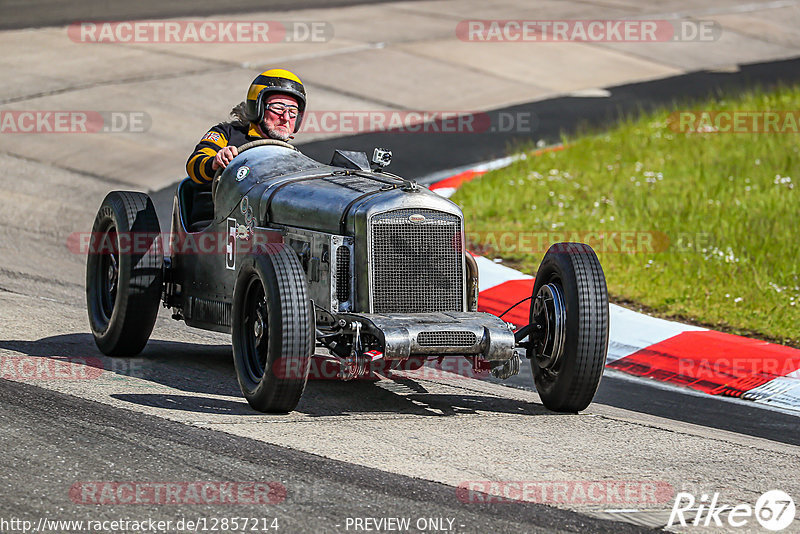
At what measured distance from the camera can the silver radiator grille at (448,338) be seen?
6055mm

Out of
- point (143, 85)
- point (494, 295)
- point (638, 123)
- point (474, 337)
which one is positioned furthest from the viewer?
point (143, 85)

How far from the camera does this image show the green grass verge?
361 inches

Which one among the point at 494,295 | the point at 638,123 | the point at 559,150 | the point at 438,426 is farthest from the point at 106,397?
the point at 638,123

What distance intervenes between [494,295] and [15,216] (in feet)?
16.1

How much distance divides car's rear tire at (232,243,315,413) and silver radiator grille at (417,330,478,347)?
55 centimetres

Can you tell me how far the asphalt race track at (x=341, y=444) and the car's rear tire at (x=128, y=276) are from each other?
0.15m

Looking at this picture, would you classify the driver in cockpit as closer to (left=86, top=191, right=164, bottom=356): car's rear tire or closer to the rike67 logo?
(left=86, top=191, right=164, bottom=356): car's rear tire

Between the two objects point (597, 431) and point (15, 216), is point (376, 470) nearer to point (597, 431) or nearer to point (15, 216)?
point (597, 431)

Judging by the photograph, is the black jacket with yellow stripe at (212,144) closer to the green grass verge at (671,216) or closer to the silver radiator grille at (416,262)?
the silver radiator grille at (416,262)

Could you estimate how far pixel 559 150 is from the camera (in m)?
14.3

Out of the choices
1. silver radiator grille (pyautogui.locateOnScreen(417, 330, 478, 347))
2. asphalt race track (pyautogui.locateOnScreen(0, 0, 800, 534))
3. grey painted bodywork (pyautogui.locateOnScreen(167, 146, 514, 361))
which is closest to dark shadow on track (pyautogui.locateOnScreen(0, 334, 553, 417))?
asphalt race track (pyautogui.locateOnScreen(0, 0, 800, 534))

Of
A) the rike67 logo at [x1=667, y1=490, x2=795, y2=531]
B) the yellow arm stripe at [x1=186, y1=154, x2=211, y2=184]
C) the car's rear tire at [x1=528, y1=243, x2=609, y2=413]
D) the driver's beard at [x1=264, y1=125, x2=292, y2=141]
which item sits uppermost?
the driver's beard at [x1=264, y1=125, x2=292, y2=141]

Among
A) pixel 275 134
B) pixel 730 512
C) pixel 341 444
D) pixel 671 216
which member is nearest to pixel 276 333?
pixel 341 444

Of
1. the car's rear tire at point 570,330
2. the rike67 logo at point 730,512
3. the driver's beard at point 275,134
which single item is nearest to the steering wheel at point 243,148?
the driver's beard at point 275,134
